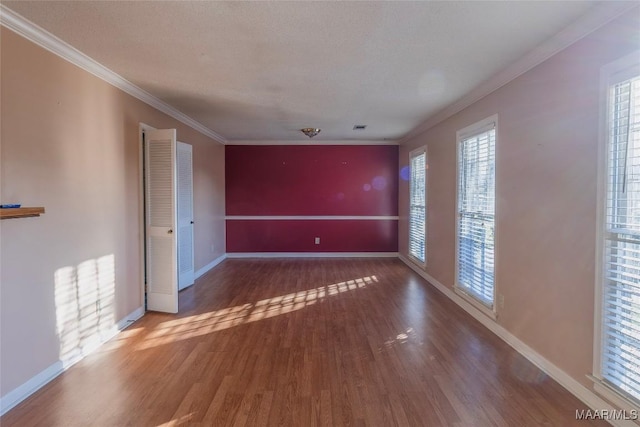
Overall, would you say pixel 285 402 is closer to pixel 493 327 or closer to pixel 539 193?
pixel 493 327

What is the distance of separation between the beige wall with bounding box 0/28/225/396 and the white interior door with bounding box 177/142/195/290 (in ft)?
3.01

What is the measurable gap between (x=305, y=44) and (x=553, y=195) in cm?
211

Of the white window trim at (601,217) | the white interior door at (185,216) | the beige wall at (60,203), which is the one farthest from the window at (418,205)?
the beige wall at (60,203)

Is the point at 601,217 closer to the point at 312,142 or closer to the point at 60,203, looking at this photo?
the point at 60,203

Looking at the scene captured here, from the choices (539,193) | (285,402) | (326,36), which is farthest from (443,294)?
(326,36)

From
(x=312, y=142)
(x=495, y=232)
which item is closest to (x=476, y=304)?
(x=495, y=232)

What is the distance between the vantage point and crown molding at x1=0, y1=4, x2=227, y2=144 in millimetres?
2014

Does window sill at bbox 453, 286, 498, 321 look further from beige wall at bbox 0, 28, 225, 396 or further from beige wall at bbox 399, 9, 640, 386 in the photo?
beige wall at bbox 0, 28, 225, 396

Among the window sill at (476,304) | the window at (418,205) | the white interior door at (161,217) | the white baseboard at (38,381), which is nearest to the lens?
the white baseboard at (38,381)

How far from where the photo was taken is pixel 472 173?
3.67m

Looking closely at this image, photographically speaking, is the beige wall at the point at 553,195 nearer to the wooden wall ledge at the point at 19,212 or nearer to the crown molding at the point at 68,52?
the wooden wall ledge at the point at 19,212

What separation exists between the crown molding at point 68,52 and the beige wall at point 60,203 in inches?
2.0

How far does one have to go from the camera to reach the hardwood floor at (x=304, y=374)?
1.96 metres

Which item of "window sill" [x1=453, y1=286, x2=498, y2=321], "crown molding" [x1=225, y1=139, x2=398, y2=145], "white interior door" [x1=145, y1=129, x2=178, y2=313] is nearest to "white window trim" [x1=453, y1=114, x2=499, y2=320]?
"window sill" [x1=453, y1=286, x2=498, y2=321]
